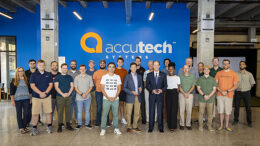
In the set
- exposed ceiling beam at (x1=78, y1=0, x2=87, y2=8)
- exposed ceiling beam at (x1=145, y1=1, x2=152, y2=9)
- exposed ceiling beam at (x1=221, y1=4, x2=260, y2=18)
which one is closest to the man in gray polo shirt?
exposed ceiling beam at (x1=78, y1=0, x2=87, y2=8)

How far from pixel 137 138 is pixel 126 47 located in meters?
5.23

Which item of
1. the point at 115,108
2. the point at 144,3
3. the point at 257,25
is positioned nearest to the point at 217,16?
the point at 257,25

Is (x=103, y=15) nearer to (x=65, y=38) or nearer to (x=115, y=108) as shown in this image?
(x=65, y=38)

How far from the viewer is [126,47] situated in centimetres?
861

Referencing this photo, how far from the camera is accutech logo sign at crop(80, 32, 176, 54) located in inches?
335

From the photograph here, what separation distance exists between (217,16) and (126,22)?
5.61m

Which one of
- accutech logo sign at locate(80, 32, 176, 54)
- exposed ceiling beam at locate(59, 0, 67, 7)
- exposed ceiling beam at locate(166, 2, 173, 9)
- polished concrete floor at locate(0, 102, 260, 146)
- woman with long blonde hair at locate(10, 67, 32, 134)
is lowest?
polished concrete floor at locate(0, 102, 260, 146)

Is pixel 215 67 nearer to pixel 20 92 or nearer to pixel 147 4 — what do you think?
pixel 147 4

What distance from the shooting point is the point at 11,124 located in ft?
16.9

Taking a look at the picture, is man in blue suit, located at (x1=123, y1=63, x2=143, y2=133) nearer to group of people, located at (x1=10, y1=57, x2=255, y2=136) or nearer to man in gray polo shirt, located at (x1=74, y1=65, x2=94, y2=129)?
group of people, located at (x1=10, y1=57, x2=255, y2=136)

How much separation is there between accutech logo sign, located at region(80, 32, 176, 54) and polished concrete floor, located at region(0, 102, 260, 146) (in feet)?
14.8

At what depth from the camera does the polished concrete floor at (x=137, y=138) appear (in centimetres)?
381

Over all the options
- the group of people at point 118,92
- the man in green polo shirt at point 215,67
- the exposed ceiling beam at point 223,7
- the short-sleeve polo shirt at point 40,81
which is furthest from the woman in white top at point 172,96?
the exposed ceiling beam at point 223,7

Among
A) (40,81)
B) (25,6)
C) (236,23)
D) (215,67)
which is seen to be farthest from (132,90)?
(236,23)
